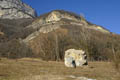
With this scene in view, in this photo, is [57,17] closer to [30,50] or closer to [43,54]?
[30,50]

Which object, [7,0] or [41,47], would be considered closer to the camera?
[41,47]

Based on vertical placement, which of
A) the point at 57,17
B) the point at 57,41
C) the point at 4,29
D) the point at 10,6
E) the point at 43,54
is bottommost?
the point at 43,54

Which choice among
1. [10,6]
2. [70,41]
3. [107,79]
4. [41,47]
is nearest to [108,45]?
[70,41]

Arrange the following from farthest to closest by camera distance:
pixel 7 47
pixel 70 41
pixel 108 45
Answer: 1. pixel 7 47
2. pixel 108 45
3. pixel 70 41

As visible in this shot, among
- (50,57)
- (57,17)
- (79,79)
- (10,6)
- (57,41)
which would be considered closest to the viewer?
(79,79)

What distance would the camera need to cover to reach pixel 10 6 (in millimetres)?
191750

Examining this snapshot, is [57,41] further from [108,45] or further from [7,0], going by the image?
[7,0]

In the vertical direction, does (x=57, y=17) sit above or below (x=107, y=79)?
above

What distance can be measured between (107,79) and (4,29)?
107008mm

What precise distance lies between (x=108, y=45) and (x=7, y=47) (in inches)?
1462

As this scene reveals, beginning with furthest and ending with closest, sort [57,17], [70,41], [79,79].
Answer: [57,17] < [70,41] < [79,79]

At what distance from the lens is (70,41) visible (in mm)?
59500

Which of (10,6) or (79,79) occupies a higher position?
(10,6)

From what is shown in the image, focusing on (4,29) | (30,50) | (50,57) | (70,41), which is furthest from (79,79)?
(4,29)
